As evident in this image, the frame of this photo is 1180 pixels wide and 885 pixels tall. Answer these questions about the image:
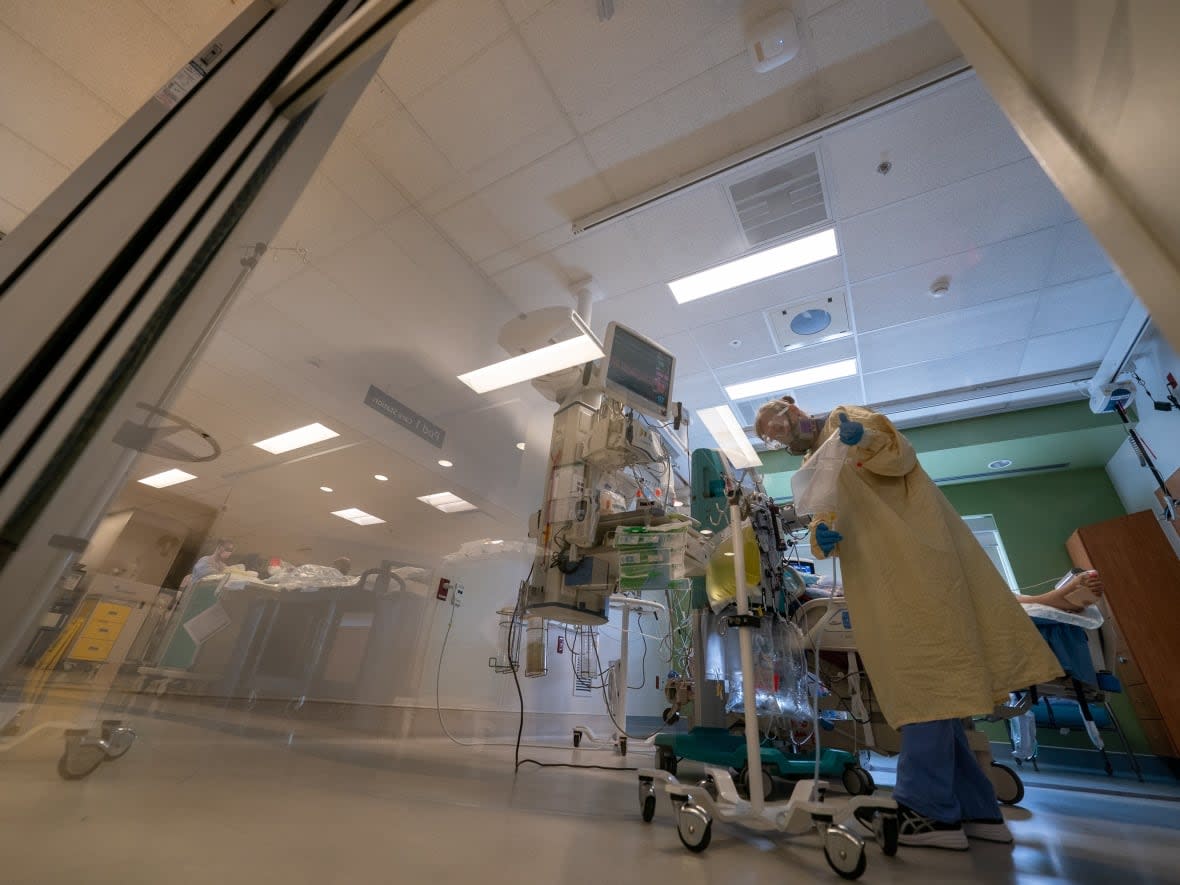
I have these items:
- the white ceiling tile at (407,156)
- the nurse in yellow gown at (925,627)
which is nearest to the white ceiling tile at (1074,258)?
the nurse in yellow gown at (925,627)

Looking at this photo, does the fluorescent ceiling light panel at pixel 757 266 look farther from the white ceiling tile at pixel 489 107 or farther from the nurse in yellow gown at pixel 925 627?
the nurse in yellow gown at pixel 925 627

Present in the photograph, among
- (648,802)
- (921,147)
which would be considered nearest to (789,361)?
(921,147)

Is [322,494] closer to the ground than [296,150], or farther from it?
closer to the ground

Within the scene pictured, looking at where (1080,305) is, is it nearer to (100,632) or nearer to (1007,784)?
(1007,784)

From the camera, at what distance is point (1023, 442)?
529 cm

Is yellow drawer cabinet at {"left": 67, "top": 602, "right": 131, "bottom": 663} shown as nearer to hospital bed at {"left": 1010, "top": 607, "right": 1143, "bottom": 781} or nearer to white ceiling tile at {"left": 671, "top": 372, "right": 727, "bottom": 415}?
hospital bed at {"left": 1010, "top": 607, "right": 1143, "bottom": 781}

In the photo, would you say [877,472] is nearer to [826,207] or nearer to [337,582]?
[826,207]

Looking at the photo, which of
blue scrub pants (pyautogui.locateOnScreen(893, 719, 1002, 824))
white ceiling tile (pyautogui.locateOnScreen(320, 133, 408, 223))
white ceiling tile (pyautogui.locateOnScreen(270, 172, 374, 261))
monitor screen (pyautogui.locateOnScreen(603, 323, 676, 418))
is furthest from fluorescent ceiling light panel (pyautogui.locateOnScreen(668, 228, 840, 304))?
blue scrub pants (pyautogui.locateOnScreen(893, 719, 1002, 824))

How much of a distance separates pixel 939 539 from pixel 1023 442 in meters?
5.20

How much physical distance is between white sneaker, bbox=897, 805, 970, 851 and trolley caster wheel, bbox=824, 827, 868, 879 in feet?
1.30

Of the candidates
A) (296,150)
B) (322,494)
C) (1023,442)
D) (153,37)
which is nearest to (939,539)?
(296,150)

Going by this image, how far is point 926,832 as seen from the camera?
1.40 m

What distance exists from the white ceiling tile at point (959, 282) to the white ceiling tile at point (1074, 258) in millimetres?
63

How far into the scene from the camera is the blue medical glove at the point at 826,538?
5.44 feet
